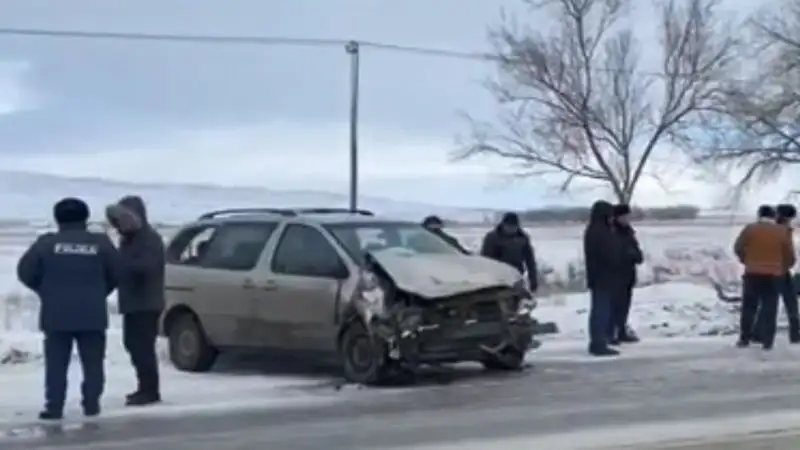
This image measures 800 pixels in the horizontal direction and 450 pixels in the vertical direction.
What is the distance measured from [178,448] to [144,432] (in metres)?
1.03

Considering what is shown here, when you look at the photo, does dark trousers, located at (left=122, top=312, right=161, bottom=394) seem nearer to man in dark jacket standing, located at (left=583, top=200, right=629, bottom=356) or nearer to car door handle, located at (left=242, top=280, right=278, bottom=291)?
car door handle, located at (left=242, top=280, right=278, bottom=291)

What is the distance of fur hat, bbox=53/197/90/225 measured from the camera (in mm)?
12945

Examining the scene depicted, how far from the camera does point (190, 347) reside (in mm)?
16484

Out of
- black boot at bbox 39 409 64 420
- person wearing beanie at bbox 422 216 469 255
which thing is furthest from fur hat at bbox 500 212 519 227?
black boot at bbox 39 409 64 420

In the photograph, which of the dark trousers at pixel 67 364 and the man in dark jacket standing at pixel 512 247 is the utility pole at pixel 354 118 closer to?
the man in dark jacket standing at pixel 512 247

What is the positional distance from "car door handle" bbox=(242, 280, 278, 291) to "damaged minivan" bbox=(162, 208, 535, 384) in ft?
0.04

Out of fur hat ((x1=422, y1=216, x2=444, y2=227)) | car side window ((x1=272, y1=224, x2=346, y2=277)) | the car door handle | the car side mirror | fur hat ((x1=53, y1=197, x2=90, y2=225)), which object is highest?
fur hat ((x1=53, y1=197, x2=90, y2=225))

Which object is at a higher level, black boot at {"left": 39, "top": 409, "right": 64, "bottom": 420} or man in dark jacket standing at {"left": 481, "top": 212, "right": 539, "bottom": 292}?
man in dark jacket standing at {"left": 481, "top": 212, "right": 539, "bottom": 292}

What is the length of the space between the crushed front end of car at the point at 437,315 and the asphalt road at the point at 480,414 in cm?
35

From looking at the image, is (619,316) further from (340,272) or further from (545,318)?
(340,272)

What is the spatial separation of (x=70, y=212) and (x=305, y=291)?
311 cm

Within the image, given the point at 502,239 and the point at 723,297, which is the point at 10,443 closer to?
the point at 502,239

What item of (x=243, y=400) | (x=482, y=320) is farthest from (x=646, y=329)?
(x=243, y=400)

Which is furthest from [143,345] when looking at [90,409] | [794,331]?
[794,331]
